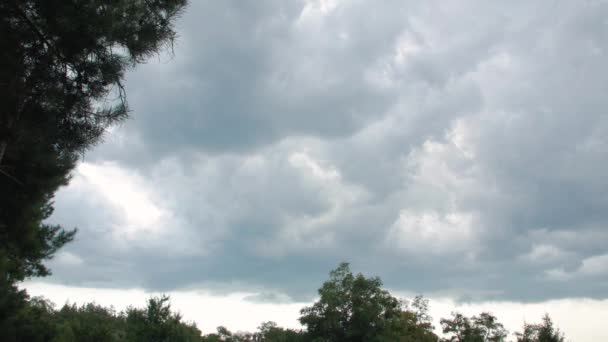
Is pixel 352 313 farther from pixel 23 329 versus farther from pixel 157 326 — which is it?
pixel 23 329

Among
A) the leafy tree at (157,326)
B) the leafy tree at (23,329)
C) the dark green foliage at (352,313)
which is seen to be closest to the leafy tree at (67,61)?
the leafy tree at (23,329)

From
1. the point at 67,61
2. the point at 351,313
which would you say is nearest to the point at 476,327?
the point at 351,313

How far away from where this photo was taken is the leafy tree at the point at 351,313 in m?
48.0

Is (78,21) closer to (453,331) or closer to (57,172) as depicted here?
(57,172)

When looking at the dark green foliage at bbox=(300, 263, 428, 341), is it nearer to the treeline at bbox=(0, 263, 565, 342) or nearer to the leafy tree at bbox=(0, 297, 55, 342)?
the treeline at bbox=(0, 263, 565, 342)

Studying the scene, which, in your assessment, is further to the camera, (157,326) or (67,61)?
(157,326)

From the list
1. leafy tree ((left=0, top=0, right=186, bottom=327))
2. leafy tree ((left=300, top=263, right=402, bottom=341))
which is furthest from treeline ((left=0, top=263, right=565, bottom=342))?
leafy tree ((left=0, top=0, right=186, bottom=327))

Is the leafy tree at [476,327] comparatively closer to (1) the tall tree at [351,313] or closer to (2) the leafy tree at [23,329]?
(1) the tall tree at [351,313]

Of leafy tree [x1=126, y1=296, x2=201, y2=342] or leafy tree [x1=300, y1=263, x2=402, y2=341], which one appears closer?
leafy tree [x1=126, y1=296, x2=201, y2=342]

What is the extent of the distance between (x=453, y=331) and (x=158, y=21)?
69386mm

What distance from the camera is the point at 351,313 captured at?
50.2 meters

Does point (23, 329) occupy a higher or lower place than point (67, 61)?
lower

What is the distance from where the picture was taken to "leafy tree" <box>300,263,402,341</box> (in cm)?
4797

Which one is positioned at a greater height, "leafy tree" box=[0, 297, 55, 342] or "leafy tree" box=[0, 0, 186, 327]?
"leafy tree" box=[0, 0, 186, 327]
